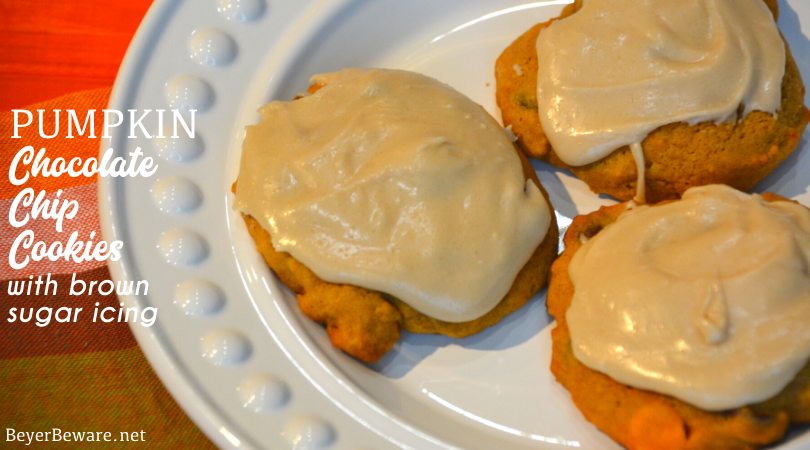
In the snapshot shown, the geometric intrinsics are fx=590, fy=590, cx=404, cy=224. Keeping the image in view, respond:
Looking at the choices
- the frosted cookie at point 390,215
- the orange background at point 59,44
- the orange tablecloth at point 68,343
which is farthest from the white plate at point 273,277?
the orange background at point 59,44

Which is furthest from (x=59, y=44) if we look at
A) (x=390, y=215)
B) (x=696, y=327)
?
(x=696, y=327)

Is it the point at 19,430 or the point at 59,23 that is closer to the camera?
the point at 19,430

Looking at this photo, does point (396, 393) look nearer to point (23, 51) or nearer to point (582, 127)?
point (582, 127)

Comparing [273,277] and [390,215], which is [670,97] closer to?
[390,215]

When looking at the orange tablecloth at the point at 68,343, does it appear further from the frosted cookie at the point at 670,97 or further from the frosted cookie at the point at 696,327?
the frosted cookie at the point at 670,97

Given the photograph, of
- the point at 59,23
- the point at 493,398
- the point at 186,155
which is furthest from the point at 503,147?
the point at 59,23

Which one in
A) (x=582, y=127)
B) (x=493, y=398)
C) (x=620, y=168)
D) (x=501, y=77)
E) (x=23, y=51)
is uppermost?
(x=23, y=51)
